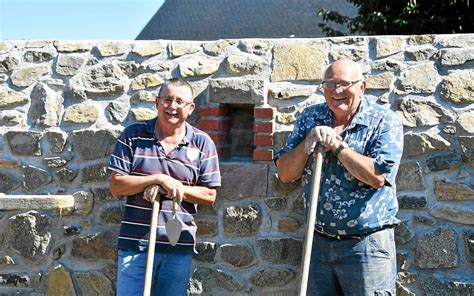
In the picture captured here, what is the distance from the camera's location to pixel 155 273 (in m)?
3.82

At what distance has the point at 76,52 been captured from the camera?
175 inches

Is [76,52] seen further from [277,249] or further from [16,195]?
[277,249]

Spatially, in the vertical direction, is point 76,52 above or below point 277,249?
above

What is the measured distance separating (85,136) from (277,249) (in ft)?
4.31

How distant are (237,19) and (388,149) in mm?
9646

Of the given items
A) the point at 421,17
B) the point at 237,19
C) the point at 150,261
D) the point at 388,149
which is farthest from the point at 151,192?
the point at 237,19

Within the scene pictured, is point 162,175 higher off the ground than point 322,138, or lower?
lower

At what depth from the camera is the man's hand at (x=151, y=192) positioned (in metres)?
3.67

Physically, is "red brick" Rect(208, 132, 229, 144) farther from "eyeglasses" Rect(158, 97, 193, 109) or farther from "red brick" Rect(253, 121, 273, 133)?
"eyeglasses" Rect(158, 97, 193, 109)

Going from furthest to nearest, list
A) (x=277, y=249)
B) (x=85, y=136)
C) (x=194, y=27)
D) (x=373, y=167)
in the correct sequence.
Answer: (x=194, y=27) < (x=85, y=136) < (x=277, y=249) < (x=373, y=167)

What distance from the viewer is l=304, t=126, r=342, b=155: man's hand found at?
3.43 m

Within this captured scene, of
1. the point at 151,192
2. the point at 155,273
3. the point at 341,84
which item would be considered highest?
the point at 341,84

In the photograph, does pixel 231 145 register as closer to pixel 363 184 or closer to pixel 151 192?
pixel 151 192

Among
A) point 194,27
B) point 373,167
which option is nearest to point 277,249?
point 373,167
